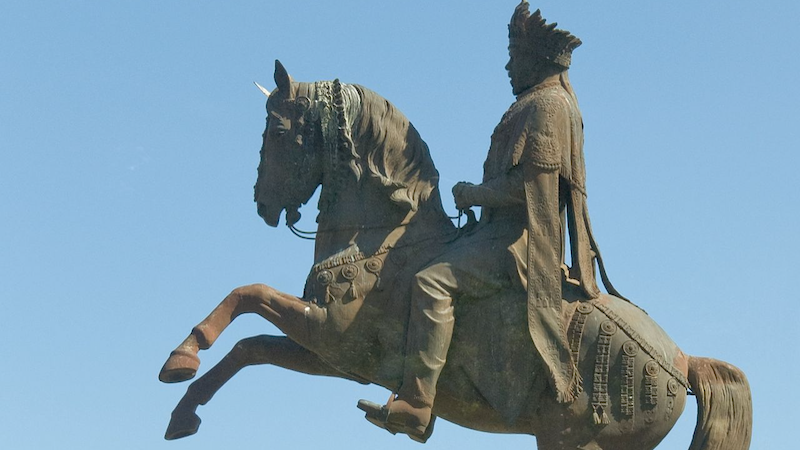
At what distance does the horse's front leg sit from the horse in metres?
0.01

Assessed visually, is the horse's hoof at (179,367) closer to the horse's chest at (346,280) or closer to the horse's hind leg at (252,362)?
the horse's hind leg at (252,362)

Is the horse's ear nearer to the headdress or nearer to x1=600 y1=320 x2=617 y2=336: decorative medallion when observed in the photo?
the headdress

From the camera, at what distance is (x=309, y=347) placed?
13672 millimetres

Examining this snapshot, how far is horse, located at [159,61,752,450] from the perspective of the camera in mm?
13289

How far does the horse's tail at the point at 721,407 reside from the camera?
1350cm

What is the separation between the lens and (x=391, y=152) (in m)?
13.9

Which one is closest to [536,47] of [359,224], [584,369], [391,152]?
[391,152]

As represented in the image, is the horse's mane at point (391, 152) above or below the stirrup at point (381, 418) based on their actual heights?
above

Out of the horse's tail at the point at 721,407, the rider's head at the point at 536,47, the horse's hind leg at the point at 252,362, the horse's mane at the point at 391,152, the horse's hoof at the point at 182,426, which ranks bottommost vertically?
the horse's tail at the point at 721,407

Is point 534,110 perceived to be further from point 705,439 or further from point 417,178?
point 705,439

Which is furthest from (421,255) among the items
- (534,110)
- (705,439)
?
(705,439)

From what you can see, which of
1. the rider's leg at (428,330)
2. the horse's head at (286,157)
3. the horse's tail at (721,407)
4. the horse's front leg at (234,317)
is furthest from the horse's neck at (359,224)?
the horse's tail at (721,407)

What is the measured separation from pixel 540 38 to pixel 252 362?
3.13m

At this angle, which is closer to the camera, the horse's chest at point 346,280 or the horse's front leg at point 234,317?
the horse's front leg at point 234,317
